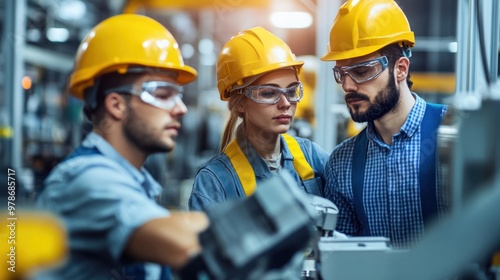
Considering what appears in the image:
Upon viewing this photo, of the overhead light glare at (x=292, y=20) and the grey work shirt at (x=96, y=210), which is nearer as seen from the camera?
the grey work shirt at (x=96, y=210)

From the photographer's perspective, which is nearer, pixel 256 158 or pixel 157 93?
pixel 157 93

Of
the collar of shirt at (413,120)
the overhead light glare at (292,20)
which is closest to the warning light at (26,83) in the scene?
the overhead light glare at (292,20)

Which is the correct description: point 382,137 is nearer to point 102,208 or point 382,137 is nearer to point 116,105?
point 116,105

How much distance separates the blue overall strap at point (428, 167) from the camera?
2.89 metres

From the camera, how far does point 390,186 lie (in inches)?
118

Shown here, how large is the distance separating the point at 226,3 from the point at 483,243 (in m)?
4.74

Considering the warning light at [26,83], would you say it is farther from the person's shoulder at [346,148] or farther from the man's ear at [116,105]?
the man's ear at [116,105]

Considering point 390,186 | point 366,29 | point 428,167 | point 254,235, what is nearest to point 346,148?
point 390,186

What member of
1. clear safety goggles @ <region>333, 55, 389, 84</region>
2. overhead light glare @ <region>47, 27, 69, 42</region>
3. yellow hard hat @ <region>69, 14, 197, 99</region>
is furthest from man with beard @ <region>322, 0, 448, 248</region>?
overhead light glare @ <region>47, 27, 69, 42</region>

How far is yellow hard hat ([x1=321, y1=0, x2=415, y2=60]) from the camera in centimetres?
312

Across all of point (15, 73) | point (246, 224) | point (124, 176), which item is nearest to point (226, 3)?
point (15, 73)

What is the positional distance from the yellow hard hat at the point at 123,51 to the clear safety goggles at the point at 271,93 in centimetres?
93

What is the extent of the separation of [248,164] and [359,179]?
520 mm

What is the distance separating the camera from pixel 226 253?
1.44 m
